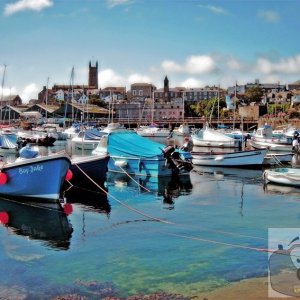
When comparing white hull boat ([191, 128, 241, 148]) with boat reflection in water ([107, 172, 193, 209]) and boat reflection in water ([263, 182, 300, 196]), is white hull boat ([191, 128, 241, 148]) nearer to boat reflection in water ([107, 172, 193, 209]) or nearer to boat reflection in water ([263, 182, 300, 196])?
boat reflection in water ([107, 172, 193, 209])

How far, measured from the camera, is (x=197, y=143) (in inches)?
2136

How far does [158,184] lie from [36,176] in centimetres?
772

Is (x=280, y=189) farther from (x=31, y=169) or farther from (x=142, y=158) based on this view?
(x=31, y=169)

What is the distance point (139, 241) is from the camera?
13.4m

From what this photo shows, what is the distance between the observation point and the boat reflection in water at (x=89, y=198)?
60.7 ft

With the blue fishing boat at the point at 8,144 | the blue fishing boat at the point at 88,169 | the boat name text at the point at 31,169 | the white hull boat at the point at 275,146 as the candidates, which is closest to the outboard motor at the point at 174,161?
the blue fishing boat at the point at 88,169

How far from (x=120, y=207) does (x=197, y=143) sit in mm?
36495

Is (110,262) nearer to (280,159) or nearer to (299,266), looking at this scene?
(299,266)

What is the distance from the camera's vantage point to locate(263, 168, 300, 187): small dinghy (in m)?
22.8

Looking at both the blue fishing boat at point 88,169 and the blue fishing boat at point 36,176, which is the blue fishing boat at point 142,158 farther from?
the blue fishing boat at point 36,176

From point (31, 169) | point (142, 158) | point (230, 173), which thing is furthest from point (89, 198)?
point (230, 173)

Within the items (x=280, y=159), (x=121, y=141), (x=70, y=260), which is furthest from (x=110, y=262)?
(x=280, y=159)

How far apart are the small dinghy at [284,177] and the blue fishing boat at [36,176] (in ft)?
35.9

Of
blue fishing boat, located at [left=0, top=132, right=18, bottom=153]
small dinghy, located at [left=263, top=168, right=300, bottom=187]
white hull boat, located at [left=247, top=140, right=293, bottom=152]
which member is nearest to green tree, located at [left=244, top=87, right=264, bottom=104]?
white hull boat, located at [left=247, top=140, right=293, bottom=152]
